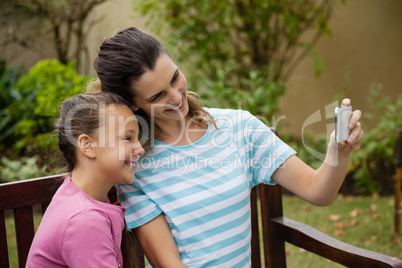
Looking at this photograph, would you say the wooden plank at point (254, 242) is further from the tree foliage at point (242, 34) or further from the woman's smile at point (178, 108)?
the tree foliage at point (242, 34)

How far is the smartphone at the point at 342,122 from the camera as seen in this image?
1.54 m

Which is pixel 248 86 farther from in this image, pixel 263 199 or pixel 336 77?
pixel 263 199

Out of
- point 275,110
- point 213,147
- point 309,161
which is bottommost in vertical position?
point 309,161

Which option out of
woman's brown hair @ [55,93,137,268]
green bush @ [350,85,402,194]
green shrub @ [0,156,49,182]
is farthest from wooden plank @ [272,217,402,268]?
green bush @ [350,85,402,194]

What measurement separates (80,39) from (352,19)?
4270mm

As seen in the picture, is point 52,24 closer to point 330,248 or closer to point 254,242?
point 254,242

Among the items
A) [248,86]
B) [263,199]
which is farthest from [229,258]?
[248,86]

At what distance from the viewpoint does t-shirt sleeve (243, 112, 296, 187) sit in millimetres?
1909

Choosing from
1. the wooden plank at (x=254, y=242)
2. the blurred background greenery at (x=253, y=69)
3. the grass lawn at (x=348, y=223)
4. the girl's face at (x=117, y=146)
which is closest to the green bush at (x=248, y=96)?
the blurred background greenery at (x=253, y=69)

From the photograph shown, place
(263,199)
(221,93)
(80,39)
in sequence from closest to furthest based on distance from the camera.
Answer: (263,199) → (221,93) → (80,39)

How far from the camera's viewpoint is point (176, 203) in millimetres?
1833

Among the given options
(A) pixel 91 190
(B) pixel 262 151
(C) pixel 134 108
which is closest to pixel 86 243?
(A) pixel 91 190

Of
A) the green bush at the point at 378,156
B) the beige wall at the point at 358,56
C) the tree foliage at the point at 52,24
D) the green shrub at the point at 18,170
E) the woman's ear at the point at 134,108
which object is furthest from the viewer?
the tree foliage at the point at 52,24

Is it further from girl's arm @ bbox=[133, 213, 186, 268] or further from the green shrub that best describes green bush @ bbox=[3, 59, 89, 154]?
girl's arm @ bbox=[133, 213, 186, 268]
